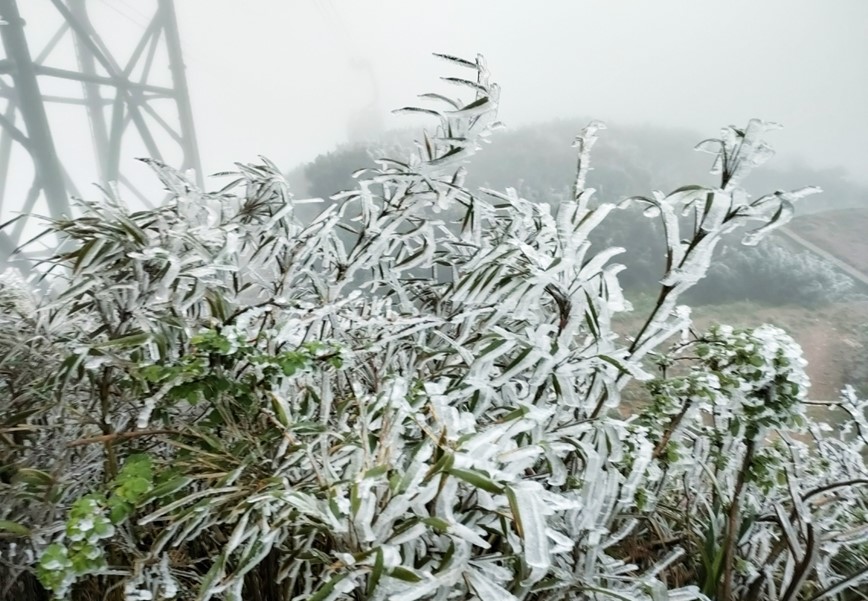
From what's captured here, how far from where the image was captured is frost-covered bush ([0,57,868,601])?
51 centimetres

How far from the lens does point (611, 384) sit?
65cm

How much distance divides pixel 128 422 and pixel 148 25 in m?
1.63

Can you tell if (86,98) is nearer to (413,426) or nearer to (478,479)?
(413,426)

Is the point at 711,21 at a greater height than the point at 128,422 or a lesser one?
greater

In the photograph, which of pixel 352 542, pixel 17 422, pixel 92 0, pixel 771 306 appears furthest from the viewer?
A: pixel 92 0

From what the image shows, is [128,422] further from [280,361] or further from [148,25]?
[148,25]

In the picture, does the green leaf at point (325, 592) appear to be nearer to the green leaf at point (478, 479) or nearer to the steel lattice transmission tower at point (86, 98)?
the green leaf at point (478, 479)

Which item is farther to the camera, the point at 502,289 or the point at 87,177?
the point at 87,177

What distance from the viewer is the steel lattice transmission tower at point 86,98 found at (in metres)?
1.74

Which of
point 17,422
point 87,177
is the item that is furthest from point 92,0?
point 17,422

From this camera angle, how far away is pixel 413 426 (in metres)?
0.64

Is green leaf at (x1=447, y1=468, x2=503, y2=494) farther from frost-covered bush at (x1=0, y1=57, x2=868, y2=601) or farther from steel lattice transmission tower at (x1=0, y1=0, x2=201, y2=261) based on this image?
steel lattice transmission tower at (x1=0, y1=0, x2=201, y2=261)

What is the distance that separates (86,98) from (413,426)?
1.87m

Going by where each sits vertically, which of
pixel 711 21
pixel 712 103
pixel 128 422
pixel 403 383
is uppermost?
pixel 711 21
